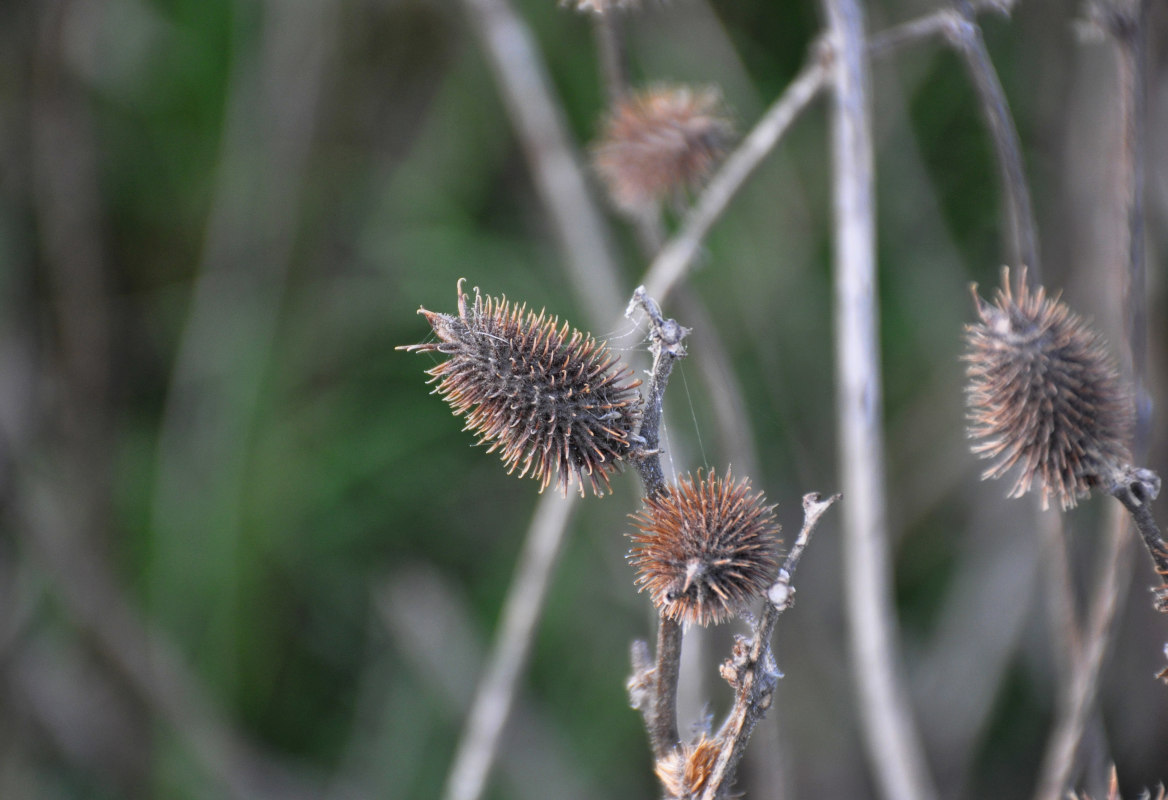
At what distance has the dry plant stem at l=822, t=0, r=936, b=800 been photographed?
4.59ft

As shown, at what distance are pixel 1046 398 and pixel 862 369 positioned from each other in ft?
1.76

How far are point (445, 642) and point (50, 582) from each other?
1.50m

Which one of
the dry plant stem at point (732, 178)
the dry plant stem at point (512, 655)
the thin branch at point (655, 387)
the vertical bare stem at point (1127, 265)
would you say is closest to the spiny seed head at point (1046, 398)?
the thin branch at point (655, 387)

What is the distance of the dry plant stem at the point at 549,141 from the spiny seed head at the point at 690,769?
1506 millimetres

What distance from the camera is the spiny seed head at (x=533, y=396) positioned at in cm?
89

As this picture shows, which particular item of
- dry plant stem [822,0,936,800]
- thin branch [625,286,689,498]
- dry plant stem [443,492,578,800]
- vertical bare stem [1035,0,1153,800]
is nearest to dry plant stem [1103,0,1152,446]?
vertical bare stem [1035,0,1153,800]

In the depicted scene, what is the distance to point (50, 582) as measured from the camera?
9.30ft

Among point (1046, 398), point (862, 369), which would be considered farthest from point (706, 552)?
point (862, 369)

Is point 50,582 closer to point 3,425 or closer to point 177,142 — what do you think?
point 3,425

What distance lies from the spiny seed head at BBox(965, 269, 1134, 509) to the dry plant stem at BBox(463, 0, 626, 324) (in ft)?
4.65

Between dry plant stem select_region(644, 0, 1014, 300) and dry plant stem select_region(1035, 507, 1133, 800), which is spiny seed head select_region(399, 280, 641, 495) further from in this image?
dry plant stem select_region(1035, 507, 1133, 800)

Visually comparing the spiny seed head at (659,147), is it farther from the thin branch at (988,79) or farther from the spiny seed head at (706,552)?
the spiny seed head at (706,552)

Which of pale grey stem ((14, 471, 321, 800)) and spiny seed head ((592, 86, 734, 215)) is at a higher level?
spiny seed head ((592, 86, 734, 215))

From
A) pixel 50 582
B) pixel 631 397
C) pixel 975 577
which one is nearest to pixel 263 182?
pixel 50 582
